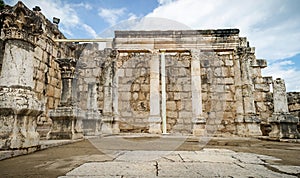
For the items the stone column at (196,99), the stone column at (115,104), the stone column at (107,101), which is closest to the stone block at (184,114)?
the stone column at (196,99)

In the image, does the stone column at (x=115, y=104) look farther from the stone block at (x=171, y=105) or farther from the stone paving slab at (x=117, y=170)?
the stone paving slab at (x=117, y=170)

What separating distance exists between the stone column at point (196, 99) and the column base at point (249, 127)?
1.40 meters

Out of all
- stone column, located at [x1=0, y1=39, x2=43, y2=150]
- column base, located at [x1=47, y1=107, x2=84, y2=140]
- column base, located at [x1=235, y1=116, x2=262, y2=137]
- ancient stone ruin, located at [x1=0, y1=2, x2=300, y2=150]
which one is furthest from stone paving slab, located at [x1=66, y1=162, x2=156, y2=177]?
column base, located at [x1=235, y1=116, x2=262, y2=137]

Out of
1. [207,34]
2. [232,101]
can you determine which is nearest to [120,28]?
[207,34]

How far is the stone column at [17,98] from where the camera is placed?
2680mm

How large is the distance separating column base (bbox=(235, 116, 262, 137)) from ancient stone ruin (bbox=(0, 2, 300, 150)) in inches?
1.3

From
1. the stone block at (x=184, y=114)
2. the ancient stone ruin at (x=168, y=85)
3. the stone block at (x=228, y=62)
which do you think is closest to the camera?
the ancient stone ruin at (x=168, y=85)

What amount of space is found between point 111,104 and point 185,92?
332 centimetres

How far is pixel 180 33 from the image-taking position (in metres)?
8.23

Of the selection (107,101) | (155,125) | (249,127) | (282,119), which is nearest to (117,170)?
(282,119)

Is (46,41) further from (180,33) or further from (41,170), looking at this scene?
(41,170)

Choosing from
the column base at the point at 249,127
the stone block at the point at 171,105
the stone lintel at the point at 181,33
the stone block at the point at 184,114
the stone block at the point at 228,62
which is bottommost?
the column base at the point at 249,127

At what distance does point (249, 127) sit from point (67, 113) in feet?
20.2

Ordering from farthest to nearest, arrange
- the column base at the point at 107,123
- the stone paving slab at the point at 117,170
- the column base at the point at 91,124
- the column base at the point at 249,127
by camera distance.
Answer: the column base at the point at 107,123 → the column base at the point at 249,127 → the column base at the point at 91,124 → the stone paving slab at the point at 117,170
